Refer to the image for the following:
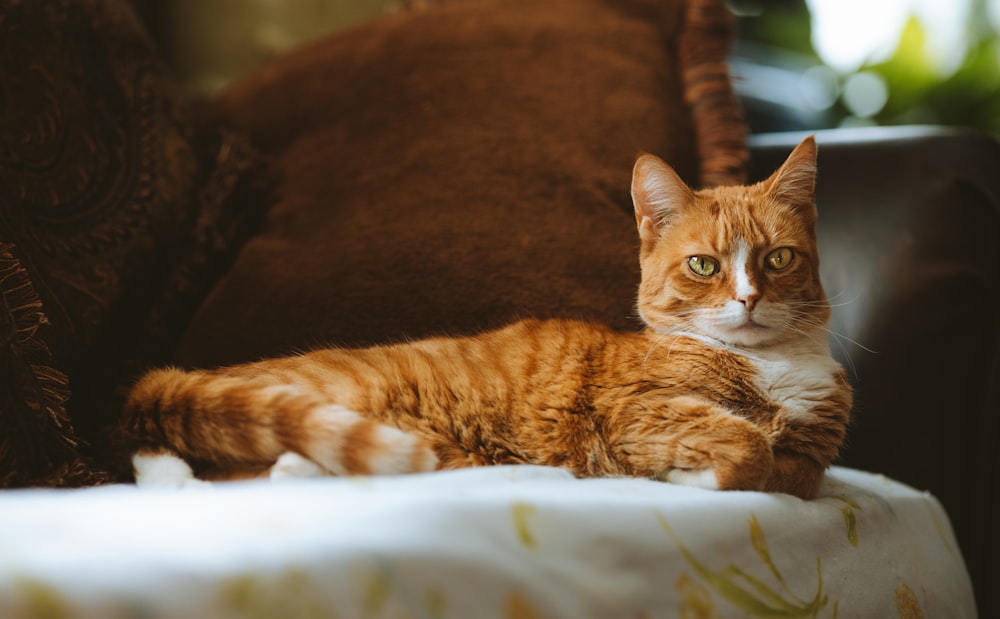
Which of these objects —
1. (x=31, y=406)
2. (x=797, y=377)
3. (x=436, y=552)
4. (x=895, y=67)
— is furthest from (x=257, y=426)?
(x=895, y=67)

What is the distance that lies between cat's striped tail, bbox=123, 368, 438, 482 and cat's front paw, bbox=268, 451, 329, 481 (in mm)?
10

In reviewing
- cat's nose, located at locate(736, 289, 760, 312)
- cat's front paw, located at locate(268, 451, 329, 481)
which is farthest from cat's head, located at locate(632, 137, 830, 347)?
cat's front paw, located at locate(268, 451, 329, 481)

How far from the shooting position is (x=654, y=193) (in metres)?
1.25

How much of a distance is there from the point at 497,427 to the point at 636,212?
0.44 m

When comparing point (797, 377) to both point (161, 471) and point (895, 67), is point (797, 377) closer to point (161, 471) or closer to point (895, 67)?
point (161, 471)

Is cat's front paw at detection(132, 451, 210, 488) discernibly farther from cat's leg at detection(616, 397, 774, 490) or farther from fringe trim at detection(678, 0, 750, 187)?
fringe trim at detection(678, 0, 750, 187)

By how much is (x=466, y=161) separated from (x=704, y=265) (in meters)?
0.49

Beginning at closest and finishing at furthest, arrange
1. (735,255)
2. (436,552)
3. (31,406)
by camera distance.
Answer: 1. (436,552)
2. (31,406)
3. (735,255)

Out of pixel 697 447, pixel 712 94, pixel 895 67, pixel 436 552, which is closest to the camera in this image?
pixel 436 552

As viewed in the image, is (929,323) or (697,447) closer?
(697,447)

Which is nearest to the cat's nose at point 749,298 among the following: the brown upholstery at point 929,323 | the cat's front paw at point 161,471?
the brown upholstery at point 929,323

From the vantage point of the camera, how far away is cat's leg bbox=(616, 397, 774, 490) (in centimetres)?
102

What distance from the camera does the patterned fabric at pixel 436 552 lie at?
56 cm

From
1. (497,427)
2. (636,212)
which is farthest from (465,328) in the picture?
(636,212)
